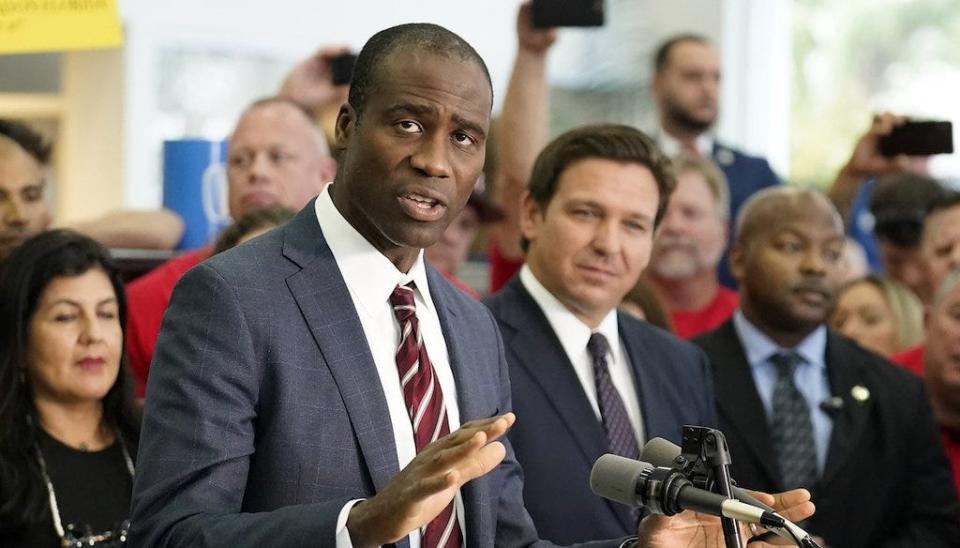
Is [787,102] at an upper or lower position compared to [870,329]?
upper

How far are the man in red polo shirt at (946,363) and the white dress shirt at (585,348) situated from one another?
119cm

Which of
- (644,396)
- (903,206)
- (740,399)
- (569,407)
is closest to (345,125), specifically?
(569,407)

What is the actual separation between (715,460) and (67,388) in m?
1.66

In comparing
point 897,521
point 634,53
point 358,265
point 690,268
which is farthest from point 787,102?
point 358,265

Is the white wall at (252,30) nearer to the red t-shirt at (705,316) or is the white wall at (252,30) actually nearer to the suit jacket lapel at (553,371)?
the red t-shirt at (705,316)

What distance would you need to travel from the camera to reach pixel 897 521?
348 cm

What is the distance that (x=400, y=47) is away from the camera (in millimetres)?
1922

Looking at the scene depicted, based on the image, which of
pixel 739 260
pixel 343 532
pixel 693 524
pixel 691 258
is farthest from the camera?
pixel 691 258

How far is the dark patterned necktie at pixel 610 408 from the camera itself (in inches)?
114

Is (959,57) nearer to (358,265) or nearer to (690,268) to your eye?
(690,268)

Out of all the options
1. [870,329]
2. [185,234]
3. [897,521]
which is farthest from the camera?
[870,329]

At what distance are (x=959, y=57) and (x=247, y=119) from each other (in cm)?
422

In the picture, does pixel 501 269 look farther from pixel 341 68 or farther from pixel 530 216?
pixel 530 216

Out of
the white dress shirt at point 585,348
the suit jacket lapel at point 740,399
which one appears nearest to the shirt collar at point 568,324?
the white dress shirt at point 585,348
